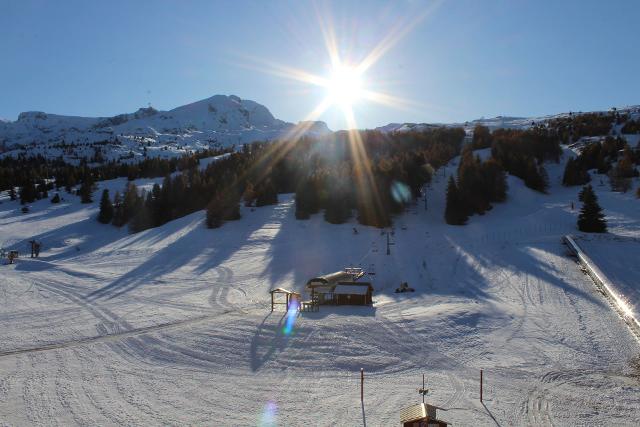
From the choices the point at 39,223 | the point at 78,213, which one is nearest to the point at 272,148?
the point at 78,213

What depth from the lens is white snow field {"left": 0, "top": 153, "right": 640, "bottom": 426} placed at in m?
16.6

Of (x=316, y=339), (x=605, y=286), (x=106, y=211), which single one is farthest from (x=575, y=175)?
(x=106, y=211)

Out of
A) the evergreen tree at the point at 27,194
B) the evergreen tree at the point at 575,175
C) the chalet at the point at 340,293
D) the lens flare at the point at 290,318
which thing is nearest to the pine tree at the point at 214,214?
the chalet at the point at 340,293

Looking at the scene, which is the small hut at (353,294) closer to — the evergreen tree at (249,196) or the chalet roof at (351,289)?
the chalet roof at (351,289)

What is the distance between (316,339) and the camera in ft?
77.6

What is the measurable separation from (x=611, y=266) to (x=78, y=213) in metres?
74.4

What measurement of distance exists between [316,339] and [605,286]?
20.2 meters

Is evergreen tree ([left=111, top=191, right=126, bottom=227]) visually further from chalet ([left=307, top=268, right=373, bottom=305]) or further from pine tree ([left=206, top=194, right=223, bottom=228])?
chalet ([left=307, top=268, right=373, bottom=305])

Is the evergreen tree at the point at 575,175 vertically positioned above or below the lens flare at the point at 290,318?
above

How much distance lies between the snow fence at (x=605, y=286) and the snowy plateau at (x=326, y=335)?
0.45m

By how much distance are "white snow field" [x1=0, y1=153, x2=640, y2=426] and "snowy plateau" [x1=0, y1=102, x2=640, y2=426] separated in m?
0.11

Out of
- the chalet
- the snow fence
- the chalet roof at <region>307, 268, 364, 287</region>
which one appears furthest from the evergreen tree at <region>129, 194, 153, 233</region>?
the snow fence

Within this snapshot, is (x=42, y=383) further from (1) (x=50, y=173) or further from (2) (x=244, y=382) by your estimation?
(1) (x=50, y=173)

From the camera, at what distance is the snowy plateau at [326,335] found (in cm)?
1662
